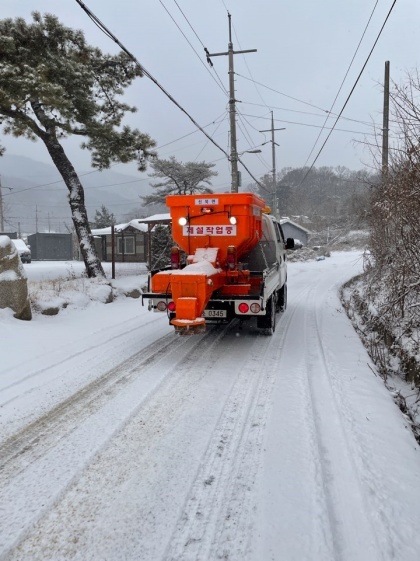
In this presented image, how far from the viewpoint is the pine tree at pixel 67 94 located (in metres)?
10.8

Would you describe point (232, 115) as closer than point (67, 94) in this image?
No

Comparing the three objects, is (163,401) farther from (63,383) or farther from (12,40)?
(12,40)

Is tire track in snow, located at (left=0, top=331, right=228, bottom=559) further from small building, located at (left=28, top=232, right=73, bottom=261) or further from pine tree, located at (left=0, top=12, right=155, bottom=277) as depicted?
small building, located at (left=28, top=232, right=73, bottom=261)

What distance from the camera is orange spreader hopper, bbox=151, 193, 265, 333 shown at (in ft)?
22.6

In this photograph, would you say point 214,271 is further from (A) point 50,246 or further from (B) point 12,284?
(A) point 50,246

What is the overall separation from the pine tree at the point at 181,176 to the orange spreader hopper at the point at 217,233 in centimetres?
2347

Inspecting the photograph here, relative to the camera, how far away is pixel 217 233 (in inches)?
292

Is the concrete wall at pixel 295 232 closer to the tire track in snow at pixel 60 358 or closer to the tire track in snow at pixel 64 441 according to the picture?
the tire track in snow at pixel 60 358

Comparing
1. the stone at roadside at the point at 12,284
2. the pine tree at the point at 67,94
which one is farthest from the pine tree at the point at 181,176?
the stone at roadside at the point at 12,284

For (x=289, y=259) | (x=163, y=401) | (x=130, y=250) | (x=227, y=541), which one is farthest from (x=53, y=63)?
(x=289, y=259)

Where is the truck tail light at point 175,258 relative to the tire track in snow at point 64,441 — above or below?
above

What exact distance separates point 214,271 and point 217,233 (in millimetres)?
1158

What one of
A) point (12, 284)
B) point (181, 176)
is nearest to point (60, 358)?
point (12, 284)

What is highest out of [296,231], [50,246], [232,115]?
[232,115]
